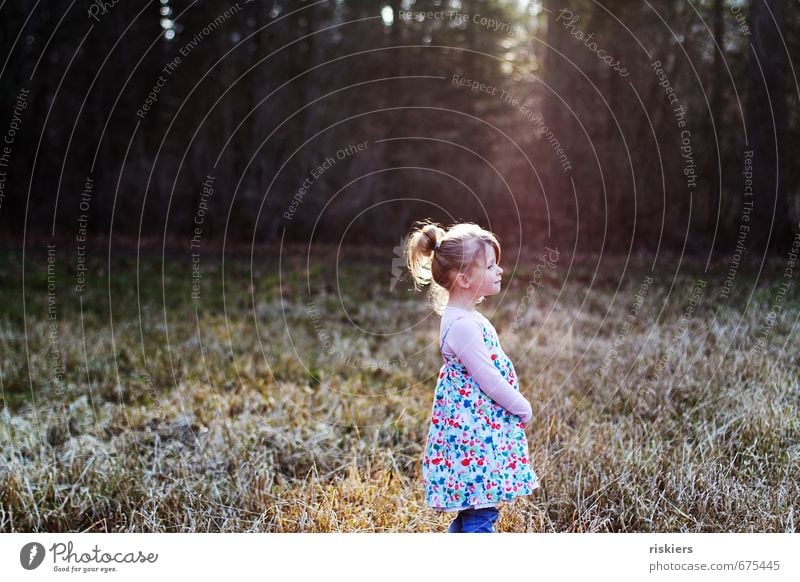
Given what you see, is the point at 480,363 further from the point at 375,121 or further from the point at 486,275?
the point at 375,121

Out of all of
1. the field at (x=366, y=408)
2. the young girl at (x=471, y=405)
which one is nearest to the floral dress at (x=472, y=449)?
the young girl at (x=471, y=405)

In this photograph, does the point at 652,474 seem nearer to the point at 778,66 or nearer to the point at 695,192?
the point at 778,66

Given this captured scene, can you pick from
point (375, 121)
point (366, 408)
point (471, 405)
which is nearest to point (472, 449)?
point (471, 405)

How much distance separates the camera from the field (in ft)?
11.1

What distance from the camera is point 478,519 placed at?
2.90 meters

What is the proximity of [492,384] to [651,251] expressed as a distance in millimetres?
8595

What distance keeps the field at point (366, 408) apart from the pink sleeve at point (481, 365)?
2.50 feet

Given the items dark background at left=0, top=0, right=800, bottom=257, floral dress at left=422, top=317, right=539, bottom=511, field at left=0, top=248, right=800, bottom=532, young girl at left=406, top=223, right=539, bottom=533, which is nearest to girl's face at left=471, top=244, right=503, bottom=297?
young girl at left=406, top=223, right=539, bottom=533

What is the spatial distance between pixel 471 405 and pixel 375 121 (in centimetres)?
1242

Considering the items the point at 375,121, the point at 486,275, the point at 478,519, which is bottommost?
the point at 478,519

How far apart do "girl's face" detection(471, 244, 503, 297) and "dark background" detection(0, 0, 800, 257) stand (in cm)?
729

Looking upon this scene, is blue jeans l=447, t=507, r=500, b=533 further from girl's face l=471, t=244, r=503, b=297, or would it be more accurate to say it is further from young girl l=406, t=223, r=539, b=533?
girl's face l=471, t=244, r=503, b=297

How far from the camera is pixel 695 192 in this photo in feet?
35.9

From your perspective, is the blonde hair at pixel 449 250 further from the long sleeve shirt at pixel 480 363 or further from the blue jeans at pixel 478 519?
the blue jeans at pixel 478 519
